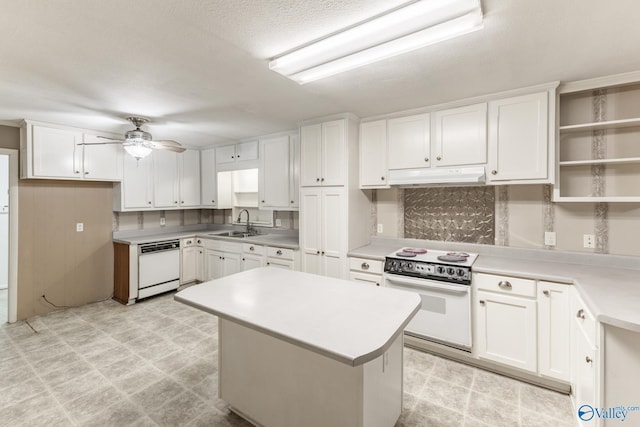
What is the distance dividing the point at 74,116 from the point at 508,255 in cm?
465

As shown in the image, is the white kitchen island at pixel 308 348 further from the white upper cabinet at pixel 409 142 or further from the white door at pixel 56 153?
the white door at pixel 56 153

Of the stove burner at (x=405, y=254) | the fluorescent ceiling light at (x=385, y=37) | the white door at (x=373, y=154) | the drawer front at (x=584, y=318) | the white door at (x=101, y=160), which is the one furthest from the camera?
the white door at (x=101, y=160)

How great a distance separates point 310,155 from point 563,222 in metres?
2.49

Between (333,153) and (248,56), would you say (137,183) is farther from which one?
(248,56)

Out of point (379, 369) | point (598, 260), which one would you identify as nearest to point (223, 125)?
point (379, 369)

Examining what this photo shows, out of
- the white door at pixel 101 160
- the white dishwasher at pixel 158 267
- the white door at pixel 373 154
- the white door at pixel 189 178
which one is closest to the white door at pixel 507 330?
the white door at pixel 373 154

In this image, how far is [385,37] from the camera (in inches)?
62.3

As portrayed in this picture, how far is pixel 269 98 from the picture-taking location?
2.63 meters

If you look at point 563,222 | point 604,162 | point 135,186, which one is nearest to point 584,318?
point 563,222

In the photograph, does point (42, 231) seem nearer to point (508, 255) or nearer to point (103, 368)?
point (103, 368)

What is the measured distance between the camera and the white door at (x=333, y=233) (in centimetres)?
311

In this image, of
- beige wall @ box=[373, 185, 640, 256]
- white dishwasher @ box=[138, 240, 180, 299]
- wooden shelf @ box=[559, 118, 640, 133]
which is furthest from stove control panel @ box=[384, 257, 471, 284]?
white dishwasher @ box=[138, 240, 180, 299]

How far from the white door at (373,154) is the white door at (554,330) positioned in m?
1.67

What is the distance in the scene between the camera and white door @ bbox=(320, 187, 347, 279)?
3111mm
